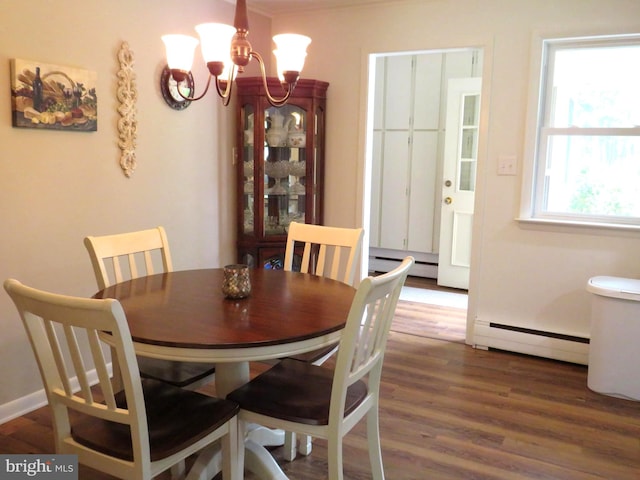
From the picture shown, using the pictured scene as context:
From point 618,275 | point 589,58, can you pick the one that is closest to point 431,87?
point 589,58

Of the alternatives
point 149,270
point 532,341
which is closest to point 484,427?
point 532,341

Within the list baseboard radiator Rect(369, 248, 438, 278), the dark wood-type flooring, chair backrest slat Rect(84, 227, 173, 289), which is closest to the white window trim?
the dark wood-type flooring

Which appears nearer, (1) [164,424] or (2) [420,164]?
(1) [164,424]

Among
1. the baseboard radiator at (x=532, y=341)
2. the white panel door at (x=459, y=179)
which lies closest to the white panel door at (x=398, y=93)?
the white panel door at (x=459, y=179)

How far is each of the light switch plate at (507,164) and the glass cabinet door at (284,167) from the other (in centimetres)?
135

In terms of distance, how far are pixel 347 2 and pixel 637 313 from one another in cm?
272

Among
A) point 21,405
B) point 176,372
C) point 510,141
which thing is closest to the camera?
point 176,372

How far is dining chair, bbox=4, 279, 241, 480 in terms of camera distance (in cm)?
140

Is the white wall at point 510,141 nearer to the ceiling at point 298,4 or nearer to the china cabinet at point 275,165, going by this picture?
the ceiling at point 298,4

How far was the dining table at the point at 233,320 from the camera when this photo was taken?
5.29 feet

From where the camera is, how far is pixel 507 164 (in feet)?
11.3

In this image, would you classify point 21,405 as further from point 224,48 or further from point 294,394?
point 224,48

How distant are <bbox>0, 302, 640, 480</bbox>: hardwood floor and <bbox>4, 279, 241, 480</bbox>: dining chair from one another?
0.60m

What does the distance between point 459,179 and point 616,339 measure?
2445 mm
